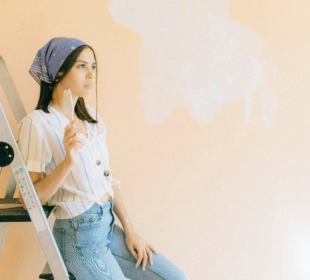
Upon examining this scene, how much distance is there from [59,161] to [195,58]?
686mm

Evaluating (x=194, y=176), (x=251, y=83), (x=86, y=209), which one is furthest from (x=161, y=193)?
(x=251, y=83)

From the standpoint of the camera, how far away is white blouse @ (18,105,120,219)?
806mm

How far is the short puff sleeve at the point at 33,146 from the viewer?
2.62 ft

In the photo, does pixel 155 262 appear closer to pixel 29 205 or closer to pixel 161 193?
pixel 161 193

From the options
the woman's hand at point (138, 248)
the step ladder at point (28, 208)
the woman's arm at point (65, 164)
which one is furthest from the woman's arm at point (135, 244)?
the woman's arm at point (65, 164)

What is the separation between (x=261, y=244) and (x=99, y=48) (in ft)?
3.51

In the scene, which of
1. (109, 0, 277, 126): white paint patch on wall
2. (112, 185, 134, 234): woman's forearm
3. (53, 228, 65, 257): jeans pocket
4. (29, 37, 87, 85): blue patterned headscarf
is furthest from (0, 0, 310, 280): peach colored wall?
(53, 228, 65, 257): jeans pocket

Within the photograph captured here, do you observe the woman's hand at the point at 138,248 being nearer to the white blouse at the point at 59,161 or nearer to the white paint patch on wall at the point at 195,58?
the white blouse at the point at 59,161

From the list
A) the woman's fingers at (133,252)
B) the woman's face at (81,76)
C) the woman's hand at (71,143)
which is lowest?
the woman's fingers at (133,252)

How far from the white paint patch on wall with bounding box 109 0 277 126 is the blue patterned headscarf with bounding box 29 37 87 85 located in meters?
0.36

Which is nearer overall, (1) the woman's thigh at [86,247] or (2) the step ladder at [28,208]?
(2) the step ladder at [28,208]

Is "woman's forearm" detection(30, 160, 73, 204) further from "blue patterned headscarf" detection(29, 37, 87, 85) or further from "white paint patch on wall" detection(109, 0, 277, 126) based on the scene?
"white paint patch on wall" detection(109, 0, 277, 126)

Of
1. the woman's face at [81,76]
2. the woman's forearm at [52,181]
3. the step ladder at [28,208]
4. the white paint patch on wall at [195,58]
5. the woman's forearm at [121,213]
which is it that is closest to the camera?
the step ladder at [28,208]

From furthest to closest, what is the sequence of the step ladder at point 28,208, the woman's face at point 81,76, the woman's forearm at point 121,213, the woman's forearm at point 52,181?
the woman's forearm at point 121,213
the woman's face at point 81,76
the woman's forearm at point 52,181
the step ladder at point 28,208
